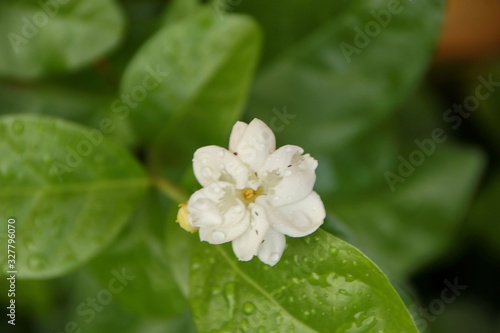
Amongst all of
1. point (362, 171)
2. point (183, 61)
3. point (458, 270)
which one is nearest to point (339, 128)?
point (362, 171)

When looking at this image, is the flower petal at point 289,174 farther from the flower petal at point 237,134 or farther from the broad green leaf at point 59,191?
the broad green leaf at point 59,191

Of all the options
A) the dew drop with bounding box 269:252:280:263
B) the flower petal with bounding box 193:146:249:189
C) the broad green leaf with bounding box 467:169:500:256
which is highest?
the flower petal with bounding box 193:146:249:189

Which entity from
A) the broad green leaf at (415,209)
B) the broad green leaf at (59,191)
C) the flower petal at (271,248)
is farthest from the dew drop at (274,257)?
the broad green leaf at (415,209)

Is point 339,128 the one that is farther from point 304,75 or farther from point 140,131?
point 140,131

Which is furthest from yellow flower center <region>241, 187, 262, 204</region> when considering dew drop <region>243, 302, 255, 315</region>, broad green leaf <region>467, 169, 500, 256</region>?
broad green leaf <region>467, 169, 500, 256</region>

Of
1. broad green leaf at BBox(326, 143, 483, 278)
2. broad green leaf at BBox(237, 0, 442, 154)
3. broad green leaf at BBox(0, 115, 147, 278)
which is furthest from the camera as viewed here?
broad green leaf at BBox(326, 143, 483, 278)

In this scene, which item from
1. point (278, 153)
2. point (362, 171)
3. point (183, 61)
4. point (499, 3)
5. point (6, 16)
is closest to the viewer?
point (278, 153)

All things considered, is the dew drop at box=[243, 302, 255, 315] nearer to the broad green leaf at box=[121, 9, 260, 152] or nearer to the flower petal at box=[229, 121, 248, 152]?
the flower petal at box=[229, 121, 248, 152]
